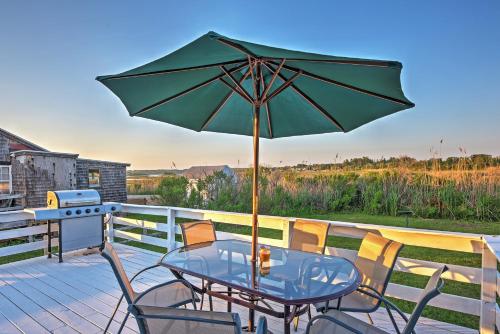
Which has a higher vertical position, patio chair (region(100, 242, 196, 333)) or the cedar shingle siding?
the cedar shingle siding

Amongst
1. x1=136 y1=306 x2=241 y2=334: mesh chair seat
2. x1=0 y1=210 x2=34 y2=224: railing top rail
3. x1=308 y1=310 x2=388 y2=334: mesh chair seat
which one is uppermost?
x1=0 y1=210 x2=34 y2=224: railing top rail

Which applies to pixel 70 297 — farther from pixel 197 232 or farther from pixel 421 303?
pixel 421 303

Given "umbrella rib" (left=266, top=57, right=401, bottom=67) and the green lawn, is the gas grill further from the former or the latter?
"umbrella rib" (left=266, top=57, right=401, bottom=67)

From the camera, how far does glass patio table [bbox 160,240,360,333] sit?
1.74 m

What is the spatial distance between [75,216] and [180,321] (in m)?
3.81

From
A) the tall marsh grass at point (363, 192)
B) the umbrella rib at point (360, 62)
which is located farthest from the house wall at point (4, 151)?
the umbrella rib at point (360, 62)

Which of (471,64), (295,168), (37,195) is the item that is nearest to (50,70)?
(37,195)

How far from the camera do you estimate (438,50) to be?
6445 mm

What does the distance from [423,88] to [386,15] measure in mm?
2205

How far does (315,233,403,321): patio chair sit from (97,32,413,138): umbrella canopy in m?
1.15

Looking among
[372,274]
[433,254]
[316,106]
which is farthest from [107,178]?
[372,274]

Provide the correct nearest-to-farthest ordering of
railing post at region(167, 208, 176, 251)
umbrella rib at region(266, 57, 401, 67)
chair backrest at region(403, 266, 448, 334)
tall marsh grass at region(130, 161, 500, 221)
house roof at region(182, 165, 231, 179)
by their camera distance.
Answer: chair backrest at region(403, 266, 448, 334)
umbrella rib at region(266, 57, 401, 67)
railing post at region(167, 208, 176, 251)
tall marsh grass at region(130, 161, 500, 221)
house roof at region(182, 165, 231, 179)

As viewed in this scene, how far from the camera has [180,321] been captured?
1.53 metres

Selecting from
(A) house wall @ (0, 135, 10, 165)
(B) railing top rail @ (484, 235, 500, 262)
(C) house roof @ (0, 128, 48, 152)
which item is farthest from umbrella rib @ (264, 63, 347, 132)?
(C) house roof @ (0, 128, 48, 152)
